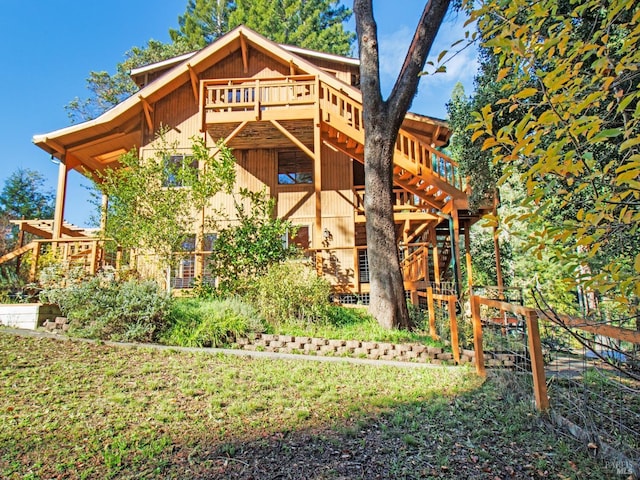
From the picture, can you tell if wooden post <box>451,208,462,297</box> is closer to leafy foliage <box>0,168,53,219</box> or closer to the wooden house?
the wooden house

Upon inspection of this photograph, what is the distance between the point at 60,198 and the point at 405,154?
1003 cm

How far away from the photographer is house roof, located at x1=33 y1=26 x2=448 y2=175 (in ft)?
38.2

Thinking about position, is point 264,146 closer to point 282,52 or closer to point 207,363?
point 282,52

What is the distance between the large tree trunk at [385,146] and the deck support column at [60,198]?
9.03 meters

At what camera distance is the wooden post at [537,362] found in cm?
342

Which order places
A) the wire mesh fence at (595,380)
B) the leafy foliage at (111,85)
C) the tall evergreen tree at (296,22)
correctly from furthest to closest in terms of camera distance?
1. the leafy foliage at (111,85)
2. the tall evergreen tree at (296,22)
3. the wire mesh fence at (595,380)

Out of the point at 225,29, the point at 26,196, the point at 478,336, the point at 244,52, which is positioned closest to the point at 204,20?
the point at 225,29

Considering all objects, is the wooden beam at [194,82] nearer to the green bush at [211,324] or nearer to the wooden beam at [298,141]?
the wooden beam at [298,141]

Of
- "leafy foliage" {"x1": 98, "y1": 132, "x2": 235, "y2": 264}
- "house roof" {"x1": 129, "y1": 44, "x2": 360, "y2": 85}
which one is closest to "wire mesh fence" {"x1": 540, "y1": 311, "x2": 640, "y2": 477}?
"leafy foliage" {"x1": 98, "y1": 132, "x2": 235, "y2": 264}

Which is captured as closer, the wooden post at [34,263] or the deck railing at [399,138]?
the wooden post at [34,263]

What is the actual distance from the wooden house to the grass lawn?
17.5 ft

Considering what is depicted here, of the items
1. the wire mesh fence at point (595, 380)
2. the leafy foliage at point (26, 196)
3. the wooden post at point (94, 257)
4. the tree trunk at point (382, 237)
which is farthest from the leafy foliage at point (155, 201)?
the leafy foliage at point (26, 196)

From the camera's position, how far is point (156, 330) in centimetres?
611

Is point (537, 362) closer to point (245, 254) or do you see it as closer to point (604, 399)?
point (604, 399)
